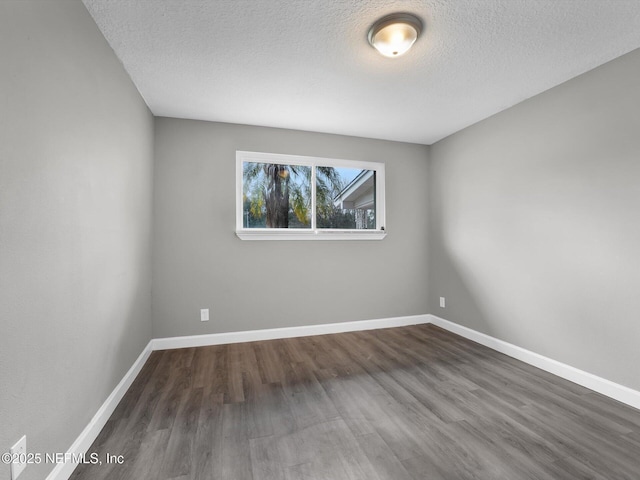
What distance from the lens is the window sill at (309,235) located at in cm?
317

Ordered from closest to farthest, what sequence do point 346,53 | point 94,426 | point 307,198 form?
point 94,426 → point 346,53 → point 307,198

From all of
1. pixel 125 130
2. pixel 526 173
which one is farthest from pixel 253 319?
pixel 526 173

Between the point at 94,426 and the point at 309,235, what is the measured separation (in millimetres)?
2383

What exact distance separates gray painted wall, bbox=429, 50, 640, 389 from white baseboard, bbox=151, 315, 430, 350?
72cm

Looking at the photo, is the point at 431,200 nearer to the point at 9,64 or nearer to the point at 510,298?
the point at 510,298

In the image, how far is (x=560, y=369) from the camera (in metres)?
2.38

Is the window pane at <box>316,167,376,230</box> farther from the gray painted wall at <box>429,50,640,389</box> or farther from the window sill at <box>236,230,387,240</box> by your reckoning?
the gray painted wall at <box>429,50,640,389</box>

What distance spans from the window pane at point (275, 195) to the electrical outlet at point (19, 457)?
237cm

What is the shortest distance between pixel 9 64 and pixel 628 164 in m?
3.40

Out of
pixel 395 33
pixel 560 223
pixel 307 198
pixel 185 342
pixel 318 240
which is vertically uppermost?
pixel 395 33

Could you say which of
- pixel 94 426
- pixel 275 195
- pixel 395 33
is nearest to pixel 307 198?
pixel 275 195

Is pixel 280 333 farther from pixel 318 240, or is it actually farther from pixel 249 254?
pixel 318 240

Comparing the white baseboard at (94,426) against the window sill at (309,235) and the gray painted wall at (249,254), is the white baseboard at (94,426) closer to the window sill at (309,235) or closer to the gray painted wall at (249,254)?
the gray painted wall at (249,254)

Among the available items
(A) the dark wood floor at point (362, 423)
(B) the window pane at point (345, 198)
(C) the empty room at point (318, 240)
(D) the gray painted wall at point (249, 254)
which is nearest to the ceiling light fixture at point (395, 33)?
(C) the empty room at point (318, 240)
